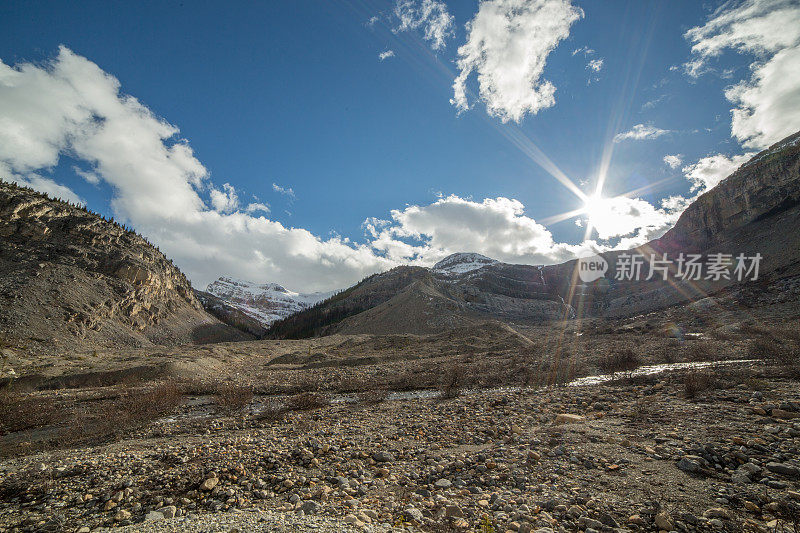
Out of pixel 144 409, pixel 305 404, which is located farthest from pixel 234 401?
pixel 305 404

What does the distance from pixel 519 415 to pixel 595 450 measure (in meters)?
4.41

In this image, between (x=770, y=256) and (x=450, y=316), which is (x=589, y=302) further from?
(x=450, y=316)

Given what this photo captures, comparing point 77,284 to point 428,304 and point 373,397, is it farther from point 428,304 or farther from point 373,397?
point 428,304

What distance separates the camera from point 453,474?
7.59 meters

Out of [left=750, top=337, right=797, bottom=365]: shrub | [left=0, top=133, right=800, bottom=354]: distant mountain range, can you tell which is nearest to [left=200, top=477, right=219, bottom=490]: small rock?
[left=750, top=337, right=797, bottom=365]: shrub

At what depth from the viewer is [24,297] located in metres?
48.3

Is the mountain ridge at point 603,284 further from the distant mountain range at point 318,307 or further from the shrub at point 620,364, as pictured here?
the shrub at point 620,364

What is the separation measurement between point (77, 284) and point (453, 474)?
78.8 m

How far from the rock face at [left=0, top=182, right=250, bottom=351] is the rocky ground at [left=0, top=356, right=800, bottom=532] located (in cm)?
5206

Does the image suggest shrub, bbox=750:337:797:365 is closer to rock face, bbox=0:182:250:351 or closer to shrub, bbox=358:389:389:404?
shrub, bbox=358:389:389:404

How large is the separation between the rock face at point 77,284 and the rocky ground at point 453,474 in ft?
171

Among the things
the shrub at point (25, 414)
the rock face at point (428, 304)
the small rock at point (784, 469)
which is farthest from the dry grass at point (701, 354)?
the rock face at point (428, 304)

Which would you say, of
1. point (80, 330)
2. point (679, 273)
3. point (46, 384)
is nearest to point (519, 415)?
point (46, 384)

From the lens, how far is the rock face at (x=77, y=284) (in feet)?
157
